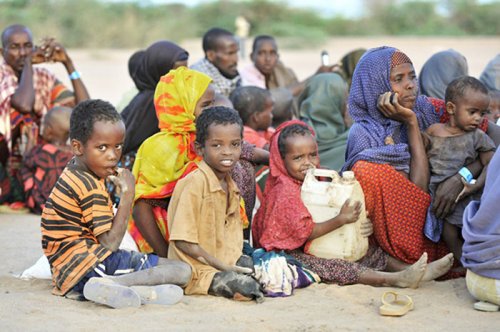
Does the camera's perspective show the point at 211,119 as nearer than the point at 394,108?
Yes

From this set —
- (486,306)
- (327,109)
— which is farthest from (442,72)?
(486,306)

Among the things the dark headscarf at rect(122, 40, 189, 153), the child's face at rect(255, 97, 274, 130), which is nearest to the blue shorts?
the dark headscarf at rect(122, 40, 189, 153)

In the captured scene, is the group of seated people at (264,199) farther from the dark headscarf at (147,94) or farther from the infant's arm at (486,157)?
the dark headscarf at (147,94)

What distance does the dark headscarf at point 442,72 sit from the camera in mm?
7906

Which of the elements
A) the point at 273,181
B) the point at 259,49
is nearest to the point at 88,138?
the point at 273,181

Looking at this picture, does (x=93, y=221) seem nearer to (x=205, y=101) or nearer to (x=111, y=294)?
(x=111, y=294)

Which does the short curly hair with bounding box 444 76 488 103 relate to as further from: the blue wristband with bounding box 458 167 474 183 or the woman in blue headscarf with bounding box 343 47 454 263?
the blue wristband with bounding box 458 167 474 183

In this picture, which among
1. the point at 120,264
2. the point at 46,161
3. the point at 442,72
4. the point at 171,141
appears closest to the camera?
the point at 120,264

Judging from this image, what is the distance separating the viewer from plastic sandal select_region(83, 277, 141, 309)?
4.85 metres

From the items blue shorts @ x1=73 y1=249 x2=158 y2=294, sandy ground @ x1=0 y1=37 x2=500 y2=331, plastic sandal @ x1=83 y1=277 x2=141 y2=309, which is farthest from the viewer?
blue shorts @ x1=73 y1=249 x2=158 y2=294

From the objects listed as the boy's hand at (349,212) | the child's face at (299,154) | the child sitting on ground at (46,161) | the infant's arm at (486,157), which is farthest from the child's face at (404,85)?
the child sitting on ground at (46,161)

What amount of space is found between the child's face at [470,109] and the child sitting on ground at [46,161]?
3.96 metres

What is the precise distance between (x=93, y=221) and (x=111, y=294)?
462mm

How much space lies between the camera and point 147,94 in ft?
23.7
